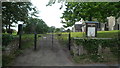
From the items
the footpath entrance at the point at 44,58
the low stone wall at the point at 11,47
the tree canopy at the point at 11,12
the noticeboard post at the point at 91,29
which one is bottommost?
the footpath entrance at the point at 44,58

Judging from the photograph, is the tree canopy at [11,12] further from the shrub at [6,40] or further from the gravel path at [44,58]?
the gravel path at [44,58]

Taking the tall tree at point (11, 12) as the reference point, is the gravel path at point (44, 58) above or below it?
below

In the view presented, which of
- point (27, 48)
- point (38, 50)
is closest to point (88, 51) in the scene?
point (38, 50)

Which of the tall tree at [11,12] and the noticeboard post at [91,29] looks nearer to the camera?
the tall tree at [11,12]

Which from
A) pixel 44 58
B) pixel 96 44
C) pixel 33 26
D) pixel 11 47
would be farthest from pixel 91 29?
pixel 33 26

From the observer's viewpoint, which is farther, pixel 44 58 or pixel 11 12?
pixel 11 12

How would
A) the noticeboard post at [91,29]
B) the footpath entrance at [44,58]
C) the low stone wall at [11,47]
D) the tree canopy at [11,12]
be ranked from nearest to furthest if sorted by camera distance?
the footpath entrance at [44,58] → the low stone wall at [11,47] → the tree canopy at [11,12] → the noticeboard post at [91,29]

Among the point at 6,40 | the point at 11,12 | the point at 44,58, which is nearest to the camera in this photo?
the point at 6,40

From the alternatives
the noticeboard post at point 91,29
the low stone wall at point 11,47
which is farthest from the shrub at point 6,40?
the noticeboard post at point 91,29

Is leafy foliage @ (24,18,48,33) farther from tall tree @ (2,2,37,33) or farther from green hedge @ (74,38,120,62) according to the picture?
green hedge @ (74,38,120,62)

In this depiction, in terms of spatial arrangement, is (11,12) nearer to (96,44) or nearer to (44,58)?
(44,58)

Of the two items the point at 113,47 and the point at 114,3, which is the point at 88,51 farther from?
the point at 114,3

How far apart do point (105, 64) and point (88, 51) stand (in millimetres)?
1074

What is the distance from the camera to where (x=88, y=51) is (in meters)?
5.54
